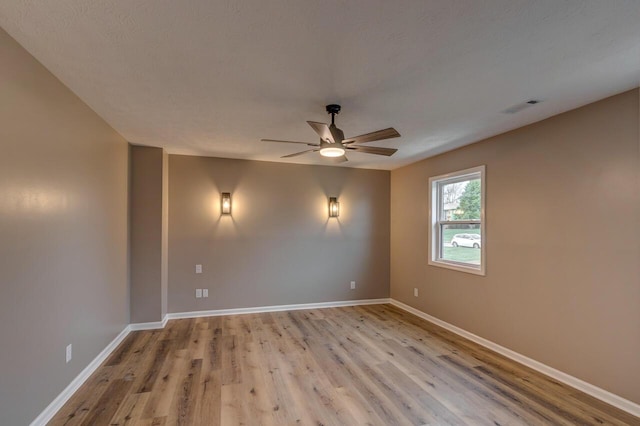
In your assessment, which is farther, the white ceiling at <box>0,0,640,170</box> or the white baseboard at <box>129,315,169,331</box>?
the white baseboard at <box>129,315,169,331</box>

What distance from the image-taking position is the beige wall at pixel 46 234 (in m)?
1.87

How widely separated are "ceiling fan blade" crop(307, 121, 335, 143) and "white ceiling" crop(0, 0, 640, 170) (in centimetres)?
28

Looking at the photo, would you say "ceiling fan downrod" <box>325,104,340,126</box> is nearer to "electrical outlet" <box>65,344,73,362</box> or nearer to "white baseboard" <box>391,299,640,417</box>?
"electrical outlet" <box>65,344,73,362</box>

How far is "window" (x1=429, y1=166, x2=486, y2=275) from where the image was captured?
13.1 ft

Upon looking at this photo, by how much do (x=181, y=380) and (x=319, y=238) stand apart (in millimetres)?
3094

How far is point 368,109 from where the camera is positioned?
9.45 ft

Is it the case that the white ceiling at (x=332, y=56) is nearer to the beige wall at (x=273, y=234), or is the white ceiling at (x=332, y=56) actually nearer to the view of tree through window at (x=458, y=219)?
the view of tree through window at (x=458, y=219)

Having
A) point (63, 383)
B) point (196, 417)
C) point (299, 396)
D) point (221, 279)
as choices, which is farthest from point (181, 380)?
point (221, 279)

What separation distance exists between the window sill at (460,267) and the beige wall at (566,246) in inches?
2.5

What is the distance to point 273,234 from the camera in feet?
17.1

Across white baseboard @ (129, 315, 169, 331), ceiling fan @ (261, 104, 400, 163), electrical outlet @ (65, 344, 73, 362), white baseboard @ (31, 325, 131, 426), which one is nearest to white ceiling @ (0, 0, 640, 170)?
ceiling fan @ (261, 104, 400, 163)

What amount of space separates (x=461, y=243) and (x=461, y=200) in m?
0.60

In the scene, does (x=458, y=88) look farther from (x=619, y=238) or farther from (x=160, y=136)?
(x=160, y=136)

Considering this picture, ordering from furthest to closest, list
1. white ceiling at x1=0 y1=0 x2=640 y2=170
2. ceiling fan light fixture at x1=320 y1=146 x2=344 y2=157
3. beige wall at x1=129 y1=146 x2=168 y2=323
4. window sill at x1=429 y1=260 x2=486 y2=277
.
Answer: beige wall at x1=129 y1=146 x2=168 y2=323 → window sill at x1=429 y1=260 x2=486 y2=277 → ceiling fan light fixture at x1=320 y1=146 x2=344 y2=157 → white ceiling at x1=0 y1=0 x2=640 y2=170
